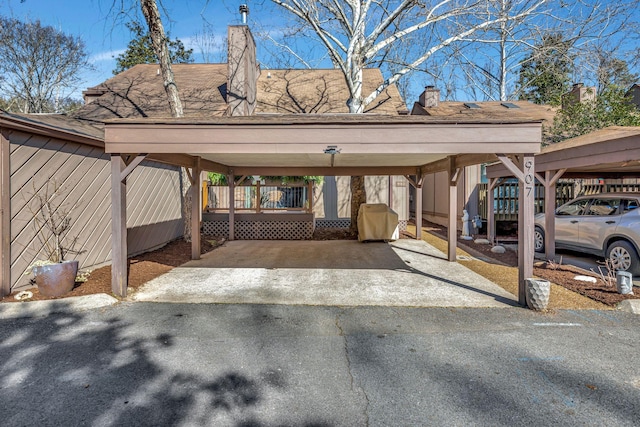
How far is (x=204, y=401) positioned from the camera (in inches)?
99.9

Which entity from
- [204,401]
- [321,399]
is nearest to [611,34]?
[321,399]

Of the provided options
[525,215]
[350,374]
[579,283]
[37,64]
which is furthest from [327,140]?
[37,64]

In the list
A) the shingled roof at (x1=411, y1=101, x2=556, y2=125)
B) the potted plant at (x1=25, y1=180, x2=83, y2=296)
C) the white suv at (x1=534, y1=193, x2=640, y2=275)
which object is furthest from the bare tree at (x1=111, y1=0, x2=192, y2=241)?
the shingled roof at (x1=411, y1=101, x2=556, y2=125)

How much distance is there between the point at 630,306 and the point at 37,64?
28692 millimetres

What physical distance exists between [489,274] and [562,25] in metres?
8.92

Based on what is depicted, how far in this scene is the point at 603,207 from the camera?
6.85 metres

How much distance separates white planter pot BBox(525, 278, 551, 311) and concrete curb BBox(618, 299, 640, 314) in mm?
1019

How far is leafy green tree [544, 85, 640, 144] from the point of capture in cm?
1049

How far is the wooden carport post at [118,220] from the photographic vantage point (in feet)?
16.2

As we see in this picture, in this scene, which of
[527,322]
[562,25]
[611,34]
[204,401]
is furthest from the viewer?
[562,25]

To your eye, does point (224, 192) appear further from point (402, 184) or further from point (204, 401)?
point (204, 401)

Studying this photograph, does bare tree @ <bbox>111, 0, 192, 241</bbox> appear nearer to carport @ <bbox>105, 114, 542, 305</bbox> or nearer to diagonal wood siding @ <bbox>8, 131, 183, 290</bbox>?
diagonal wood siding @ <bbox>8, 131, 183, 290</bbox>

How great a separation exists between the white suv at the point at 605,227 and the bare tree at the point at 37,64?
2729 cm

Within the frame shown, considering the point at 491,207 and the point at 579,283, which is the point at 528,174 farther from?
the point at 491,207
